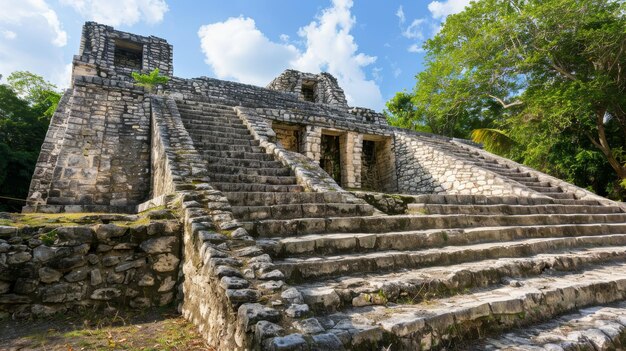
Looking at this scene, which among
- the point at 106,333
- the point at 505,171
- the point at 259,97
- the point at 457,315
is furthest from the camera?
the point at 259,97

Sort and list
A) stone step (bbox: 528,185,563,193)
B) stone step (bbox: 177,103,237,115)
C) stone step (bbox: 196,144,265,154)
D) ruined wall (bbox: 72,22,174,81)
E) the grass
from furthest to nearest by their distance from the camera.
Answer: ruined wall (bbox: 72,22,174,81)
stone step (bbox: 528,185,563,193)
stone step (bbox: 177,103,237,115)
stone step (bbox: 196,144,265,154)
the grass

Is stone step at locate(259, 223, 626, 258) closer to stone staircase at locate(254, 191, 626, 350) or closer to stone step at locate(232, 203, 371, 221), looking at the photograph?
stone staircase at locate(254, 191, 626, 350)

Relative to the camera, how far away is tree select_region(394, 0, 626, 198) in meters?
11.0

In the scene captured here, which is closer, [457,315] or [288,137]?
[457,315]

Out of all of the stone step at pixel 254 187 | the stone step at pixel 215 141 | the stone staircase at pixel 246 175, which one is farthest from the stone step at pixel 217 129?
the stone step at pixel 254 187

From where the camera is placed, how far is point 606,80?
10789 mm

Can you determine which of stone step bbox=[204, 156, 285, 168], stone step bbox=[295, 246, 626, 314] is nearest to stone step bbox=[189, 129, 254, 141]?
stone step bbox=[204, 156, 285, 168]

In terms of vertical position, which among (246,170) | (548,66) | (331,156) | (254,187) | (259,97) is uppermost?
(548,66)

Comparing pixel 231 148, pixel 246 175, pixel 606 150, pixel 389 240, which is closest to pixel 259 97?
pixel 231 148

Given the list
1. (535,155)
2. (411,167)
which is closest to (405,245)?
(411,167)

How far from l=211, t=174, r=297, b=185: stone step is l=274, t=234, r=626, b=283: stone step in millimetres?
2362

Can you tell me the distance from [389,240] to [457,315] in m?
1.35

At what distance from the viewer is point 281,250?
296 cm

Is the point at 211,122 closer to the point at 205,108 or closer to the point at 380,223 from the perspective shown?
the point at 205,108
